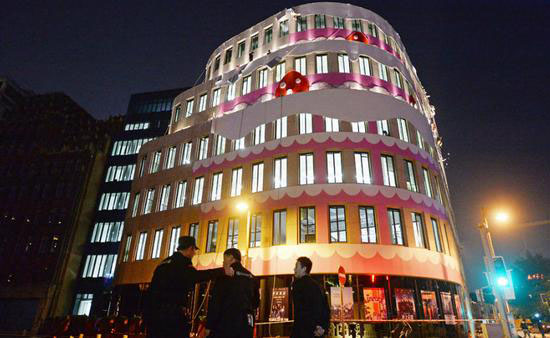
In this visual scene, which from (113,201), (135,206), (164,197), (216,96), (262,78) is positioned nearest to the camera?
(262,78)

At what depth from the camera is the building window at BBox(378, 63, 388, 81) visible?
24167mm

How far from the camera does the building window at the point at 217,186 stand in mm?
23094

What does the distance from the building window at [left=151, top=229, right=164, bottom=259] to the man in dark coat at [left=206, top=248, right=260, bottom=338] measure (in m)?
21.0

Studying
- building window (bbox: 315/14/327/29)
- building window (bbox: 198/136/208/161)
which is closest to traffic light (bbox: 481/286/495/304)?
building window (bbox: 198/136/208/161)

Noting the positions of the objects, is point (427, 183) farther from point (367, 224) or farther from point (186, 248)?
point (186, 248)

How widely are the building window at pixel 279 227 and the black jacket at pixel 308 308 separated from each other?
14.1m

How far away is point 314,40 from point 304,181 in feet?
38.3

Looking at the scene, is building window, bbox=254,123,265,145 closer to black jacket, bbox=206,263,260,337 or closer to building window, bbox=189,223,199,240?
building window, bbox=189,223,199,240

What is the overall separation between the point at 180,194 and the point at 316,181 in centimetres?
1154

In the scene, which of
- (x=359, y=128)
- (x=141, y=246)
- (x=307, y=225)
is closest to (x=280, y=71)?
(x=359, y=128)

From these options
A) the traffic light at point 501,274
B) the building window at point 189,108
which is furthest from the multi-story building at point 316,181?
the traffic light at point 501,274

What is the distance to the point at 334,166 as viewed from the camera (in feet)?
66.0

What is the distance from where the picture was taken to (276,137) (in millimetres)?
22312

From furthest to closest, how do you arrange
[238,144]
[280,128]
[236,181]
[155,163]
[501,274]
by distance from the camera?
[155,163] → [238,144] → [236,181] → [280,128] → [501,274]
